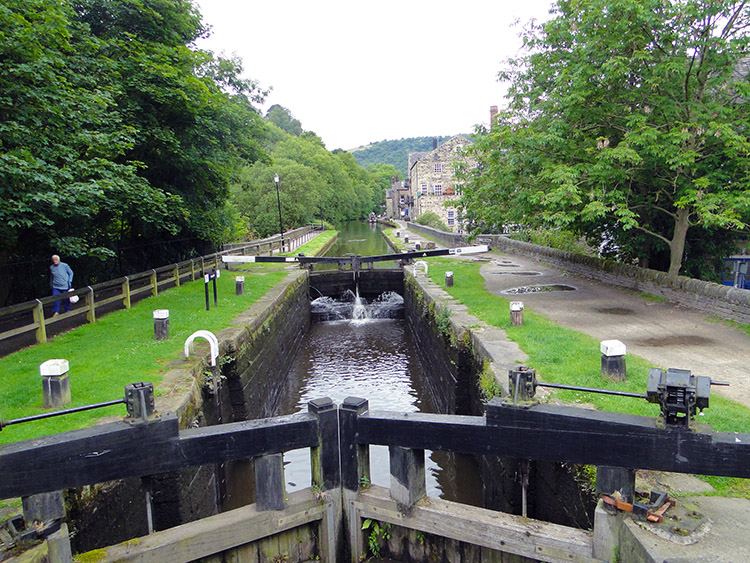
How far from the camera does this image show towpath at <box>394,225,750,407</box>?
6.52m

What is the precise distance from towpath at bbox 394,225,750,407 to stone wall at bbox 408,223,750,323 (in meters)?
0.24

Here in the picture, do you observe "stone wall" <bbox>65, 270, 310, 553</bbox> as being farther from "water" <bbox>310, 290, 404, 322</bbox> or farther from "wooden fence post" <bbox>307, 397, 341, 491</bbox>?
"water" <bbox>310, 290, 404, 322</bbox>

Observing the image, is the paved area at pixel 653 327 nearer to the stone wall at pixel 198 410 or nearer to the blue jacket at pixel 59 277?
the stone wall at pixel 198 410

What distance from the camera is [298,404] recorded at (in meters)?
10.5

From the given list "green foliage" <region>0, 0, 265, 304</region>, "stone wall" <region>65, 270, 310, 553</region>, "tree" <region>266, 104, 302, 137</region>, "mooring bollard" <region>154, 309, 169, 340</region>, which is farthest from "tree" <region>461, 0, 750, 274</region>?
"tree" <region>266, 104, 302, 137</region>

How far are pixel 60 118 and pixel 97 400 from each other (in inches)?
192

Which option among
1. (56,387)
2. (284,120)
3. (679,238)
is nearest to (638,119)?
(679,238)

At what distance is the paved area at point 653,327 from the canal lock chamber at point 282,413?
212cm

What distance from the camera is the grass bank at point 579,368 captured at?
4.63 metres

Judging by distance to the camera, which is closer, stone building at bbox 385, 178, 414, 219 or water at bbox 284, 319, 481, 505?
water at bbox 284, 319, 481, 505

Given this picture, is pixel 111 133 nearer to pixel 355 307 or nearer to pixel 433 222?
pixel 355 307

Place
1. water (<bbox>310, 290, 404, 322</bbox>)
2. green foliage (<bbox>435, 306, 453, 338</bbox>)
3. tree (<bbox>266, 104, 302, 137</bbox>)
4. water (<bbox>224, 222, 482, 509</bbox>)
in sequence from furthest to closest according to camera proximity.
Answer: tree (<bbox>266, 104, 302, 137</bbox>) → water (<bbox>310, 290, 404, 322</bbox>) → green foliage (<bbox>435, 306, 453, 338</bbox>) → water (<bbox>224, 222, 482, 509</bbox>)

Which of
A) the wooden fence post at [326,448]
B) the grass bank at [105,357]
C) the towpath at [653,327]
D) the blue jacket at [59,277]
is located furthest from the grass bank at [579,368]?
the blue jacket at [59,277]

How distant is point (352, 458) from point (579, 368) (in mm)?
3340
